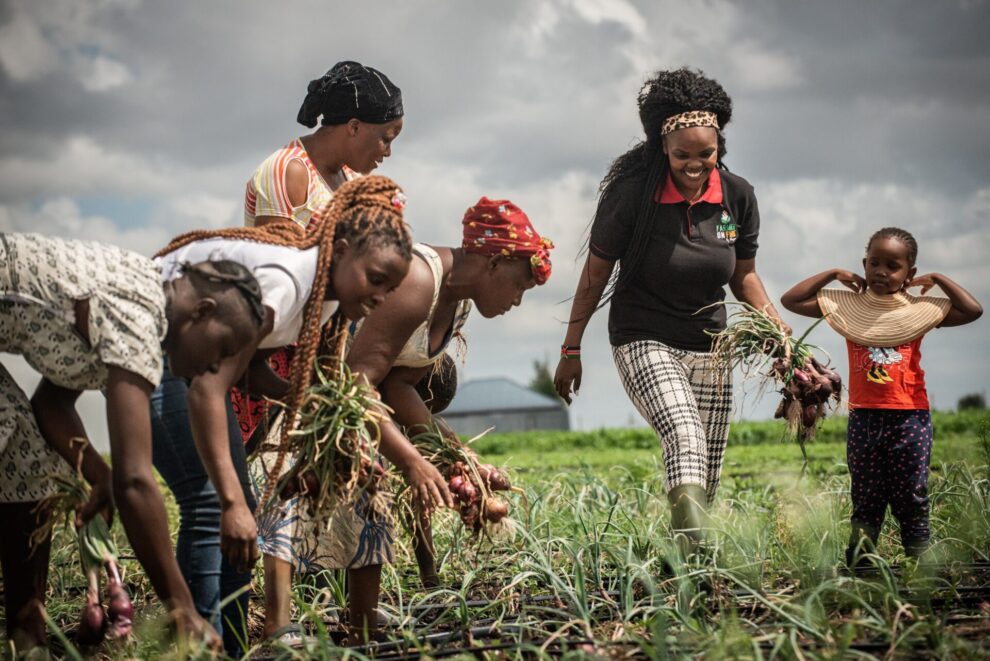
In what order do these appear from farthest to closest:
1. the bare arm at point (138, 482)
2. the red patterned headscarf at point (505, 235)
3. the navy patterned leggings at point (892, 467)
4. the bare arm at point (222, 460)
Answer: the navy patterned leggings at point (892, 467) → the red patterned headscarf at point (505, 235) → the bare arm at point (222, 460) → the bare arm at point (138, 482)

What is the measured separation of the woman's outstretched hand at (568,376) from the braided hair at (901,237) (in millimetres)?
1620

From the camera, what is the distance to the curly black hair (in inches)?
189

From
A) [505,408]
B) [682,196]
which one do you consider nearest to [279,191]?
[682,196]

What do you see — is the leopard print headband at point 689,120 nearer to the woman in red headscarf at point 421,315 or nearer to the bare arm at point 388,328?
the woman in red headscarf at point 421,315

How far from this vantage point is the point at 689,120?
4797 mm

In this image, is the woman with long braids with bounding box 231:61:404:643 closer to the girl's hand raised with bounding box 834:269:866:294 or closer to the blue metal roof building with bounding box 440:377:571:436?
the girl's hand raised with bounding box 834:269:866:294

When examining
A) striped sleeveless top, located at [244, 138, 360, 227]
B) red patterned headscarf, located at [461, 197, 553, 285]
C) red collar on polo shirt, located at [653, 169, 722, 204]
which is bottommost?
red patterned headscarf, located at [461, 197, 553, 285]

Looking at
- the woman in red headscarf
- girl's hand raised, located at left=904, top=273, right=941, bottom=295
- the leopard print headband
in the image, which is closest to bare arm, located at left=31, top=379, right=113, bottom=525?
the woman in red headscarf

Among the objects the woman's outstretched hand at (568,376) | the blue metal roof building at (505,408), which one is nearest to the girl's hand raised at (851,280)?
the woman's outstretched hand at (568,376)

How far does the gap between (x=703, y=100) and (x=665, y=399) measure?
1380 mm

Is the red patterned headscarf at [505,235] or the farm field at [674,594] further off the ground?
the red patterned headscarf at [505,235]

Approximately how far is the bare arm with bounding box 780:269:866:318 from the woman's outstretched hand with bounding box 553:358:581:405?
124 centimetres

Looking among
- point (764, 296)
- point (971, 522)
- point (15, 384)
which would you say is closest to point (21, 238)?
point (15, 384)

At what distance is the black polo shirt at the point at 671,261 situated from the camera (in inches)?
188
